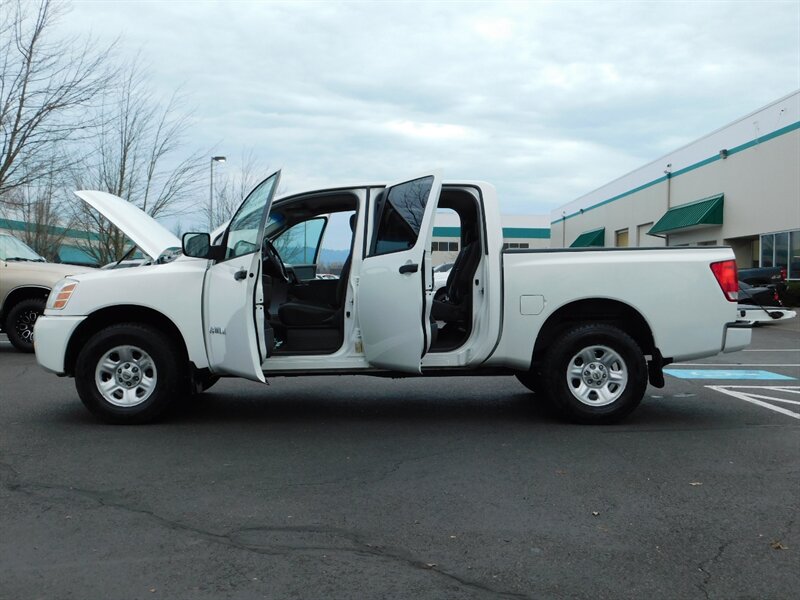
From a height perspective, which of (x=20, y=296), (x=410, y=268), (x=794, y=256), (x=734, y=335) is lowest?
(x=734, y=335)

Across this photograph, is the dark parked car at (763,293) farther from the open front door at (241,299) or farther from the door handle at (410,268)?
the open front door at (241,299)

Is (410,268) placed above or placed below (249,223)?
below

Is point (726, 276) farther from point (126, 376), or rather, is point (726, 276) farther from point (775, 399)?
point (126, 376)

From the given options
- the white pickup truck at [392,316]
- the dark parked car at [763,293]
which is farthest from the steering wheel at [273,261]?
the dark parked car at [763,293]

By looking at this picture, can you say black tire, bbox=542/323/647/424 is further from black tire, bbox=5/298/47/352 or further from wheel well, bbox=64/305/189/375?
black tire, bbox=5/298/47/352

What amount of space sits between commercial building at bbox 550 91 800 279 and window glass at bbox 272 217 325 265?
17594mm

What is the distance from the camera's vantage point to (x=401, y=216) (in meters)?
6.36

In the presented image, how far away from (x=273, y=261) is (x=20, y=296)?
21.7ft

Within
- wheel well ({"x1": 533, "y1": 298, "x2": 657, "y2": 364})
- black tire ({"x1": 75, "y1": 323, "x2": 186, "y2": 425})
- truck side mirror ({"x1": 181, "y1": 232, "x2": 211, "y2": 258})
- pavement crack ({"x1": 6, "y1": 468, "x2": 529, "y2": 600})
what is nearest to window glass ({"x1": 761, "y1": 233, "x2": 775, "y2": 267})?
wheel well ({"x1": 533, "y1": 298, "x2": 657, "y2": 364})

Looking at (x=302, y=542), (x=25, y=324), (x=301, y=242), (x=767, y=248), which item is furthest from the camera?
(x=767, y=248)

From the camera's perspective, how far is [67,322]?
6.46 metres

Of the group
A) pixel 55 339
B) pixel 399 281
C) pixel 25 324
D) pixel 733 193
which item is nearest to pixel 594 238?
pixel 733 193

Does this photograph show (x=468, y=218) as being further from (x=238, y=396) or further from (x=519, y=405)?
(x=238, y=396)

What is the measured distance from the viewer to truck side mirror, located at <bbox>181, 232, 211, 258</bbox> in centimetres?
637
